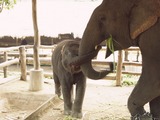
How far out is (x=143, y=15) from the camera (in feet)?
8.98

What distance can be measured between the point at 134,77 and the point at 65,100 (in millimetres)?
4417

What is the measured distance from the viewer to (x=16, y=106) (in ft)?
19.6

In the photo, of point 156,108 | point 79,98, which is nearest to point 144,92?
point 156,108

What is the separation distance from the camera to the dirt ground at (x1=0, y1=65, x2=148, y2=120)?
5035 millimetres

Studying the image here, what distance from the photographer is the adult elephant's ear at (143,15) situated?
267cm

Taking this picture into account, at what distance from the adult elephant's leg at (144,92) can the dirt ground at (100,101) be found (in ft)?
5.28

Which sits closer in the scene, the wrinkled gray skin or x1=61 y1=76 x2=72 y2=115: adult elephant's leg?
the wrinkled gray skin

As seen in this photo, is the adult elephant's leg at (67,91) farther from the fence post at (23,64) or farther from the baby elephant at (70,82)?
the fence post at (23,64)

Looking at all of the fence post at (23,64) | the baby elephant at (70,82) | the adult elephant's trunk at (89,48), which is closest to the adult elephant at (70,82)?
the baby elephant at (70,82)

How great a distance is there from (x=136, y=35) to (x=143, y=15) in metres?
0.20

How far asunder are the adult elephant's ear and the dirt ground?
194 cm

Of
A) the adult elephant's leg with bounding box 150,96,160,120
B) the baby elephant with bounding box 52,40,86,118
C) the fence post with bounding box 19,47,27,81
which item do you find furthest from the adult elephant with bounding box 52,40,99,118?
the fence post with bounding box 19,47,27,81

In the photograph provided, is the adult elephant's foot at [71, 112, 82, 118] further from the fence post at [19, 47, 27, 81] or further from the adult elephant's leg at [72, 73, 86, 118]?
the fence post at [19, 47, 27, 81]

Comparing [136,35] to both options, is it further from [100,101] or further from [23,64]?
[23,64]
